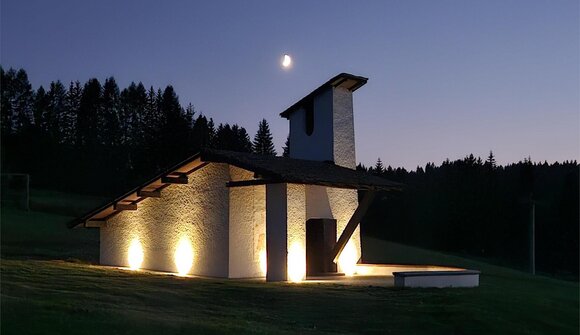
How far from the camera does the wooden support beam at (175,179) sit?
23.5 meters

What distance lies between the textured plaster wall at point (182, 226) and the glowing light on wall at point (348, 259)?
5.05 meters

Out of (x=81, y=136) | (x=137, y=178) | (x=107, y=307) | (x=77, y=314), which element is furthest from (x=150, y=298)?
(x=81, y=136)

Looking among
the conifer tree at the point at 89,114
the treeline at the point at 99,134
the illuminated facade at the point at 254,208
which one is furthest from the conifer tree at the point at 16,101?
→ the illuminated facade at the point at 254,208

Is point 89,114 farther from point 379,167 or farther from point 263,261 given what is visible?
point 263,261

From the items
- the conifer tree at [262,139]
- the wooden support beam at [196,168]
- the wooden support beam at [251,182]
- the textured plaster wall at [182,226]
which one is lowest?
the textured plaster wall at [182,226]

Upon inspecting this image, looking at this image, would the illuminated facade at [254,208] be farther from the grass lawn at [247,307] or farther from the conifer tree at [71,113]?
the conifer tree at [71,113]

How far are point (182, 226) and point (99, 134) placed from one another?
6226 centimetres

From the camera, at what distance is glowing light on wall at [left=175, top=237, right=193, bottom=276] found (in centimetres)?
2361

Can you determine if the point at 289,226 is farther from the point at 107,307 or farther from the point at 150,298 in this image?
the point at 107,307

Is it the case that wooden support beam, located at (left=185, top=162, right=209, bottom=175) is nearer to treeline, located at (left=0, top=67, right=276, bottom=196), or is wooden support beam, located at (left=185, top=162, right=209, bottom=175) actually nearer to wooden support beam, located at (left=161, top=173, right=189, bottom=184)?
wooden support beam, located at (left=161, top=173, right=189, bottom=184)

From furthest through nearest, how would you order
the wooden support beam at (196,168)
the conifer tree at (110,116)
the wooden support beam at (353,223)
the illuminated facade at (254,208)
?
the conifer tree at (110,116), the wooden support beam at (196,168), the wooden support beam at (353,223), the illuminated facade at (254,208)

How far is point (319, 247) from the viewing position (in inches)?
957

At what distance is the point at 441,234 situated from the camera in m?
76.8

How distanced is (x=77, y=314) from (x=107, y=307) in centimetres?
132
